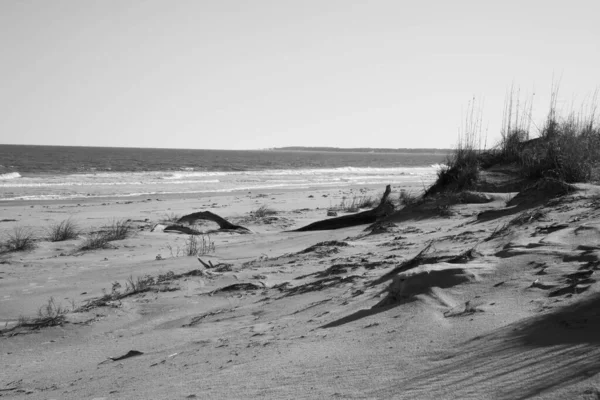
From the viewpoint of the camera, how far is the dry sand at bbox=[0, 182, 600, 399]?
2.43 m

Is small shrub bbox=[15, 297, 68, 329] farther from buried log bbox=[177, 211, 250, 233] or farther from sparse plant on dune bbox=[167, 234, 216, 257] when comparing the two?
buried log bbox=[177, 211, 250, 233]

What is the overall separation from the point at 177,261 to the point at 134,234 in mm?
2884

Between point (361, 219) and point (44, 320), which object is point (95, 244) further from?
point (361, 219)

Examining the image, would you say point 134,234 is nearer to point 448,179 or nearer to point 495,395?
point 448,179

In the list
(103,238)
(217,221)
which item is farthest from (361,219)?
(103,238)

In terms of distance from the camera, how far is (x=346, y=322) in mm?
3574

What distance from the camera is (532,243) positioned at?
434 cm

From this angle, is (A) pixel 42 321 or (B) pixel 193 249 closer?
(A) pixel 42 321

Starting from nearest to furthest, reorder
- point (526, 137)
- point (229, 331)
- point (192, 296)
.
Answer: point (229, 331) < point (192, 296) < point (526, 137)

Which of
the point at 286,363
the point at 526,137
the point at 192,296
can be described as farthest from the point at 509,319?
the point at 526,137

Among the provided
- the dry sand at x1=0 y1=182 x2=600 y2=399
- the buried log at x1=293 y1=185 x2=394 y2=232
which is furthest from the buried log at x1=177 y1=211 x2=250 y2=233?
the dry sand at x1=0 y1=182 x2=600 y2=399

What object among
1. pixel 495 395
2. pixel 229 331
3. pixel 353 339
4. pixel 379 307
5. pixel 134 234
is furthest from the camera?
pixel 134 234

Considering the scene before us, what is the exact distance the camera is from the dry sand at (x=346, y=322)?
2.43 meters

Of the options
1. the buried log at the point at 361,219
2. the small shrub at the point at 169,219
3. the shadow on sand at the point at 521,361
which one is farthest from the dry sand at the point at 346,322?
the small shrub at the point at 169,219
